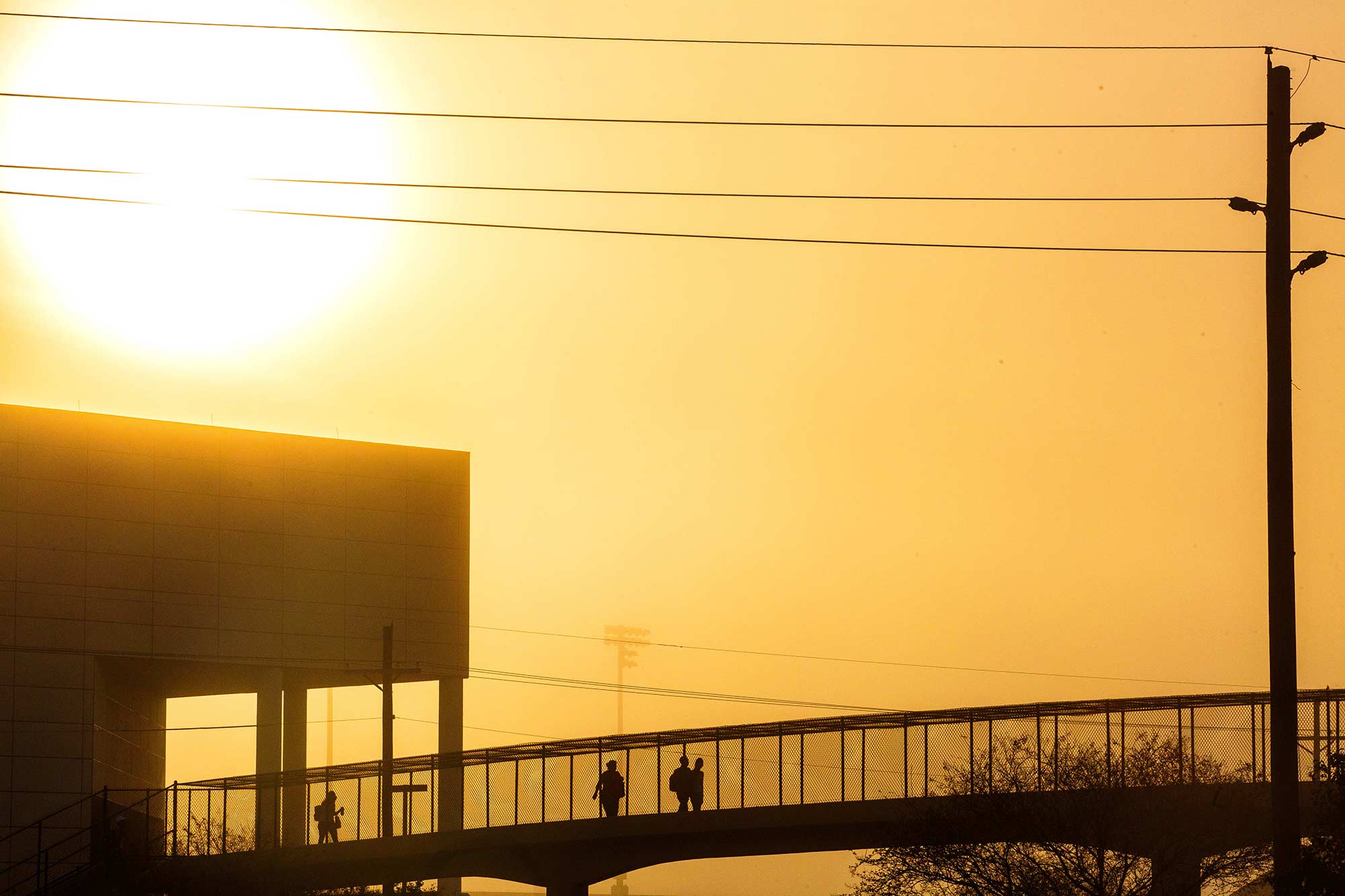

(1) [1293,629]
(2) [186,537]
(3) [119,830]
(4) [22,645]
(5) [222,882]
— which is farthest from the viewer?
(2) [186,537]

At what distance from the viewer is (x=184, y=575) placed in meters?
54.0

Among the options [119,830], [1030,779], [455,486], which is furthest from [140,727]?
[1030,779]

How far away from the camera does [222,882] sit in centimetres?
3972

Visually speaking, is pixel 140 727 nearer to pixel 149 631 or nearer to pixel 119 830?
pixel 149 631

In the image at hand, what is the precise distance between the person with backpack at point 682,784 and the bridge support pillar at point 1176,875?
12.5 metres

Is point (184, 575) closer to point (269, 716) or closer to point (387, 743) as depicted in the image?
point (269, 716)

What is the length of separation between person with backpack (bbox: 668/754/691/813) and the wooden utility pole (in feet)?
65.4

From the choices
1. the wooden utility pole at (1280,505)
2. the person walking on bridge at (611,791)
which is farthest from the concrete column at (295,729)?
the wooden utility pole at (1280,505)

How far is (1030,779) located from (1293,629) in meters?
13.0

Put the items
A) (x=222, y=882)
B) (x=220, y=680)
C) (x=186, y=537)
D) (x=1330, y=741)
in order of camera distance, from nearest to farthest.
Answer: (x=1330, y=741), (x=222, y=882), (x=186, y=537), (x=220, y=680)

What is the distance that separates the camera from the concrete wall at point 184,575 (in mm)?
49688

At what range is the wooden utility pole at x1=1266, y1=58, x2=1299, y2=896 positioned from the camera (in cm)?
2036

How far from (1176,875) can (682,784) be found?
12.7 metres

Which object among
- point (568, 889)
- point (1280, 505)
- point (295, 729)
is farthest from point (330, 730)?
point (1280, 505)
